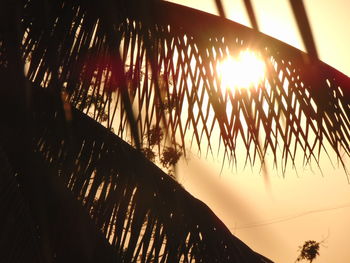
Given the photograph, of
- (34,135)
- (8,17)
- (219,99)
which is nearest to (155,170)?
(34,135)

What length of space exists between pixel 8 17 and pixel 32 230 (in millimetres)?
864

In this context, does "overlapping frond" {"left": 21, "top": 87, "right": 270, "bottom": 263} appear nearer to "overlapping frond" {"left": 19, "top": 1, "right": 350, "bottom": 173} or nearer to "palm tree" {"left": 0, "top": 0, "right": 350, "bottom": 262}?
"palm tree" {"left": 0, "top": 0, "right": 350, "bottom": 262}

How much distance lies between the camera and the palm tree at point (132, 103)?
170 cm

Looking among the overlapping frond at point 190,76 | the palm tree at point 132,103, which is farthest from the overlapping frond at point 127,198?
the overlapping frond at point 190,76

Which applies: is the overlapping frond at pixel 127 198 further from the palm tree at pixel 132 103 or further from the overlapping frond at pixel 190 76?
the overlapping frond at pixel 190 76

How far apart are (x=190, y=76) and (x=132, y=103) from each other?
260mm

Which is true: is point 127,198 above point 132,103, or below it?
below

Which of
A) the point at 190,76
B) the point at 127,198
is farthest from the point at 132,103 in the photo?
the point at 127,198

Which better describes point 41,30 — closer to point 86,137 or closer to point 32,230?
point 86,137

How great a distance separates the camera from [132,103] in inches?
71.2

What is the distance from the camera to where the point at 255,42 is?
71.2 inches

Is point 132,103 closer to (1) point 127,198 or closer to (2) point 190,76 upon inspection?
(2) point 190,76

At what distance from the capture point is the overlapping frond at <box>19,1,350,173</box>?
1.69 metres

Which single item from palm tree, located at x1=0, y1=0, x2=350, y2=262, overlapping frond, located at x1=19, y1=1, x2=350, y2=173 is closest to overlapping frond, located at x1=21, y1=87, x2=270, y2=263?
palm tree, located at x1=0, y1=0, x2=350, y2=262
